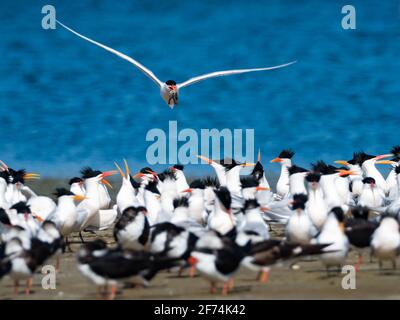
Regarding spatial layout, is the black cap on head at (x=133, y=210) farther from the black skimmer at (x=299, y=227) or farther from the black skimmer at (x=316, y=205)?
the black skimmer at (x=316, y=205)

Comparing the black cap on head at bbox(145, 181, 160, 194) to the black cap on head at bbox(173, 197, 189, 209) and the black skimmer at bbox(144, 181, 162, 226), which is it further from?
the black cap on head at bbox(173, 197, 189, 209)

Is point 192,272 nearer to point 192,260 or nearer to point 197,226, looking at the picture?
point 192,260

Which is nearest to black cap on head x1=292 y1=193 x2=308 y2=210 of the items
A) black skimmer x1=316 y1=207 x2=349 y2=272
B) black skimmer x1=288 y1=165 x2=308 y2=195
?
black skimmer x1=316 y1=207 x2=349 y2=272

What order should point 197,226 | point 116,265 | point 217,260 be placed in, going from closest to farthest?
point 116,265 < point 217,260 < point 197,226

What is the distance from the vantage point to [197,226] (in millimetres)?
10664

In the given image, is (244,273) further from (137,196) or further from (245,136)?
(245,136)

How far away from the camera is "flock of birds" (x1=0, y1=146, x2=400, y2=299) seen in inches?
346

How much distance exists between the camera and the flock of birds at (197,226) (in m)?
8.80

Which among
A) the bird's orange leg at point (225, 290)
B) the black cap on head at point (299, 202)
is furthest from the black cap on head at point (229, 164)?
the bird's orange leg at point (225, 290)

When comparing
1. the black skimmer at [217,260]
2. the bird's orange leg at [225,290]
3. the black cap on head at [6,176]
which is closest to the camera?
the black skimmer at [217,260]

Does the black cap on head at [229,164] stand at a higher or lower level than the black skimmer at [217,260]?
higher

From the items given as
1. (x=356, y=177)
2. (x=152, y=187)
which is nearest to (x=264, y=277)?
(x=152, y=187)

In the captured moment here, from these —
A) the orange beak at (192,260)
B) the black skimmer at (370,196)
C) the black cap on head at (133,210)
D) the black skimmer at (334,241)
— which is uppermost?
the black skimmer at (370,196)

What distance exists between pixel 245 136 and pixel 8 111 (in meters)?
A: 6.33
